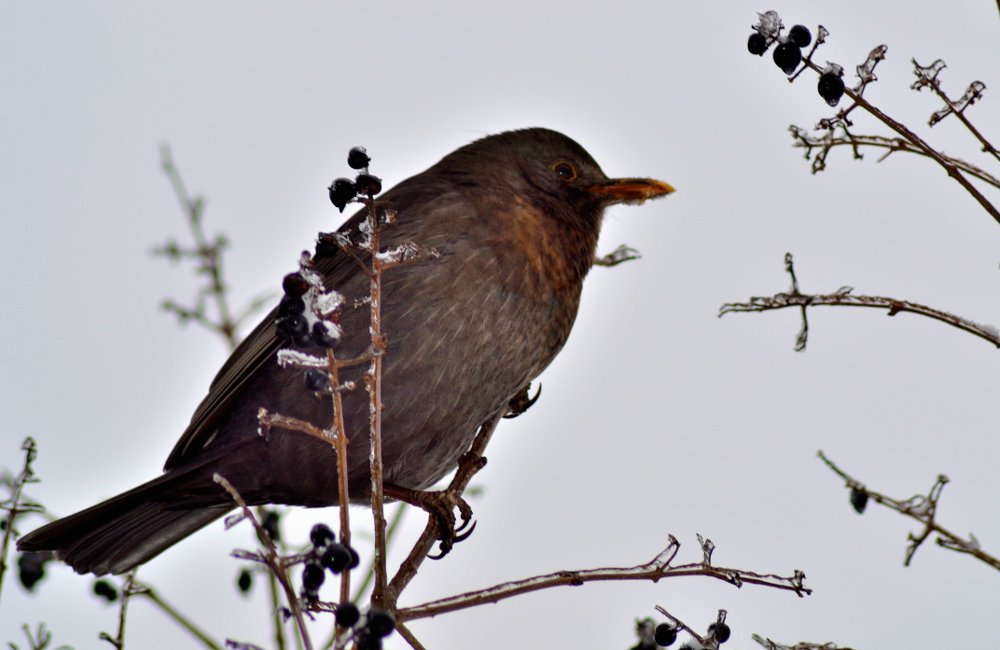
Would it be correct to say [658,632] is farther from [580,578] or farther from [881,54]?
[881,54]

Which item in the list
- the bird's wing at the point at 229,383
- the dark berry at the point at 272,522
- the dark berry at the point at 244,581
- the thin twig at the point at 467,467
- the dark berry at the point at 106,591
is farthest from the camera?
the bird's wing at the point at 229,383

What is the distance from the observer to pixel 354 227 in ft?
17.4

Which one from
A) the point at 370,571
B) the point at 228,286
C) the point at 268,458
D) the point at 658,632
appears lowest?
the point at 658,632

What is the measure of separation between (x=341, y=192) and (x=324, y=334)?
1.81ft

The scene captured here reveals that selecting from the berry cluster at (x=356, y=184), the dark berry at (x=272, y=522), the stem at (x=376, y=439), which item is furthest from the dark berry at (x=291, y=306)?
the dark berry at (x=272, y=522)

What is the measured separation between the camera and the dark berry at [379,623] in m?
2.31

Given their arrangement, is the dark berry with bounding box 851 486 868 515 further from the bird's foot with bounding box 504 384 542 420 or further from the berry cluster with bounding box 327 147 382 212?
the bird's foot with bounding box 504 384 542 420

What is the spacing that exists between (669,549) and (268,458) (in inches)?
96.3

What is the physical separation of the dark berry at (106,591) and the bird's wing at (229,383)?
36.7 inches

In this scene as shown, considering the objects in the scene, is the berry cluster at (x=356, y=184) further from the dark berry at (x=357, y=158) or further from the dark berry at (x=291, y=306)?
the dark berry at (x=291, y=306)

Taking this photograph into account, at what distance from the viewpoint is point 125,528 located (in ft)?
16.0

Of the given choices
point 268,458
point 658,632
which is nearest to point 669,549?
point 658,632

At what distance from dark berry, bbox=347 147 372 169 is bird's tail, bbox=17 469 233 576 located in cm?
231

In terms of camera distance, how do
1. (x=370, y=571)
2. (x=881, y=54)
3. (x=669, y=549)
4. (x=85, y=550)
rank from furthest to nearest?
(x=85, y=550) < (x=370, y=571) < (x=669, y=549) < (x=881, y=54)
